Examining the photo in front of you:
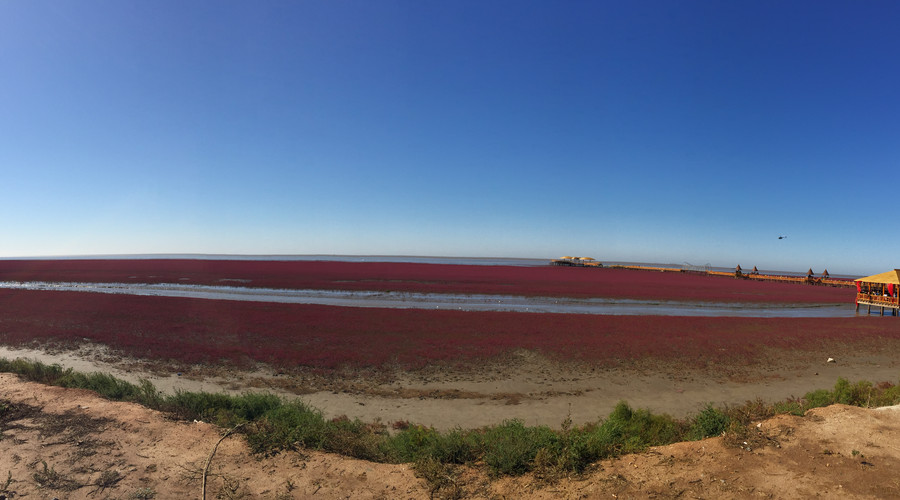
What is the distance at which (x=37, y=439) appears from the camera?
566 centimetres

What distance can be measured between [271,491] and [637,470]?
432 cm

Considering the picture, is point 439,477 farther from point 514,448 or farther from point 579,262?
point 579,262

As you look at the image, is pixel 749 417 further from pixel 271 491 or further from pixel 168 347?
pixel 168 347

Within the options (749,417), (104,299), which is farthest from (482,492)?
(104,299)

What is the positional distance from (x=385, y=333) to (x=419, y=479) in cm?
1218

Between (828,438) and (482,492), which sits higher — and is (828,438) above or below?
above

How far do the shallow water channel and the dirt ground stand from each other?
1940 centimetres

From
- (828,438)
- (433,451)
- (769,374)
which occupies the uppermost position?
(828,438)

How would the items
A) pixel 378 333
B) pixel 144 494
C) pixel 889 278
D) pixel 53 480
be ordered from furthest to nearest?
pixel 889 278
pixel 378 333
pixel 53 480
pixel 144 494

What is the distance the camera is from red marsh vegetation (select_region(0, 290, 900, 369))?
1370 centimetres

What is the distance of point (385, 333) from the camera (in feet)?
55.4

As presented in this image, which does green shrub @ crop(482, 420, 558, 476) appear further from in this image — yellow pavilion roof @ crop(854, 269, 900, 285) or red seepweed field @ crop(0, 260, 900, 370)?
yellow pavilion roof @ crop(854, 269, 900, 285)

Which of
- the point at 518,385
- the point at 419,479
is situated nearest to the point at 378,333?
the point at 518,385

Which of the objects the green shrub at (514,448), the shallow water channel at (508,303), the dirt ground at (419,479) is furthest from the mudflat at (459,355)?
the shallow water channel at (508,303)
